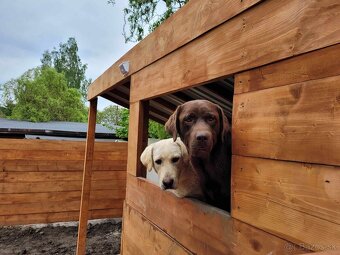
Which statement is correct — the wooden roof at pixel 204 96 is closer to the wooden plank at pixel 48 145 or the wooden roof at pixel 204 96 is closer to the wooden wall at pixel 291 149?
the wooden wall at pixel 291 149

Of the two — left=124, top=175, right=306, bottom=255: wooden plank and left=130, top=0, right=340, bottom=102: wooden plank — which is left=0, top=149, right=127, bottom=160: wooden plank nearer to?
left=124, top=175, right=306, bottom=255: wooden plank

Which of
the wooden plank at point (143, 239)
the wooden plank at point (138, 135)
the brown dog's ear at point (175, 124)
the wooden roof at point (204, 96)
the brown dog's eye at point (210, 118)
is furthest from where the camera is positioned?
the wooden plank at point (138, 135)

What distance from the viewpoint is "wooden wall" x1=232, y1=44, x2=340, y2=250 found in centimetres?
105

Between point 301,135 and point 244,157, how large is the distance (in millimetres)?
367

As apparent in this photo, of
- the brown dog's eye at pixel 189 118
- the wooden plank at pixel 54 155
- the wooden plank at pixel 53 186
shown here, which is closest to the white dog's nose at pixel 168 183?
the brown dog's eye at pixel 189 118

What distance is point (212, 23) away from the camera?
1.78 meters

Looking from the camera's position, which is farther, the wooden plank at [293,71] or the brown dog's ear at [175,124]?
the brown dog's ear at [175,124]

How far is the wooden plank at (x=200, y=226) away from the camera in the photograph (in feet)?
4.51

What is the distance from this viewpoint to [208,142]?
1828 mm

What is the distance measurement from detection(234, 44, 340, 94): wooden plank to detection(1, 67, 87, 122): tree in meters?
27.4

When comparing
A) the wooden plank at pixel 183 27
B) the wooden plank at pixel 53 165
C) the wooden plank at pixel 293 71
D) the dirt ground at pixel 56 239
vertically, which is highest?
the wooden plank at pixel 183 27

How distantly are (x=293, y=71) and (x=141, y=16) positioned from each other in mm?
12388

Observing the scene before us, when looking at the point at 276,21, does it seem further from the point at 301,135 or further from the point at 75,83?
the point at 75,83

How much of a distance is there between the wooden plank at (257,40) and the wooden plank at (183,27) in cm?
4
